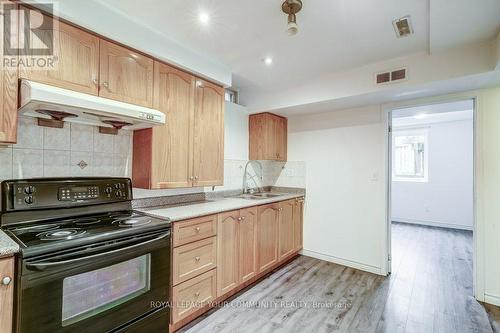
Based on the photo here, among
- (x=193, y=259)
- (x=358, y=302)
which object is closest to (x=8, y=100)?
(x=193, y=259)

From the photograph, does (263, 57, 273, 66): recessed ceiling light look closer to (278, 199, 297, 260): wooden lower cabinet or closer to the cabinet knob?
(278, 199, 297, 260): wooden lower cabinet

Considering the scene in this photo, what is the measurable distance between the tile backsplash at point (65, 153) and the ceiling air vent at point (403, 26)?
235 cm

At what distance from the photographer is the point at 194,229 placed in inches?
77.5

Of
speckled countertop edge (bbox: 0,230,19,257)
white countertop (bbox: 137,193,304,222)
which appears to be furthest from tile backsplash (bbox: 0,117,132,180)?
speckled countertop edge (bbox: 0,230,19,257)

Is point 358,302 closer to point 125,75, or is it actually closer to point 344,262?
point 344,262

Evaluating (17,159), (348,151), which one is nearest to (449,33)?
(348,151)

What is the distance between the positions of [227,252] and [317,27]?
2.09m

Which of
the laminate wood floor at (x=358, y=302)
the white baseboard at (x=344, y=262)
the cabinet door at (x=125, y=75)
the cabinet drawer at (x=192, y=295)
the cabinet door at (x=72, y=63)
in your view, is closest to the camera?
the cabinet door at (x=72, y=63)

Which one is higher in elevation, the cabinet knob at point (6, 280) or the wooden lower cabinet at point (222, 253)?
the cabinet knob at point (6, 280)

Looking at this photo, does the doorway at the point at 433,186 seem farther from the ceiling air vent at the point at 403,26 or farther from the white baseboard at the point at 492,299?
the ceiling air vent at the point at 403,26

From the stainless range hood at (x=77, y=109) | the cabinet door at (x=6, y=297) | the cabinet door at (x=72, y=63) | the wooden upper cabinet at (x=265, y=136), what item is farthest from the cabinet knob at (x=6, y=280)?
the wooden upper cabinet at (x=265, y=136)

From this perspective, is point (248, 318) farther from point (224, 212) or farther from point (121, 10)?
point (121, 10)

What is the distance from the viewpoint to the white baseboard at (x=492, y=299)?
89.7 inches

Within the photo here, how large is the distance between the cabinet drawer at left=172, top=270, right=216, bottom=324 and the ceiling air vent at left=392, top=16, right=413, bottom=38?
2.50 meters
